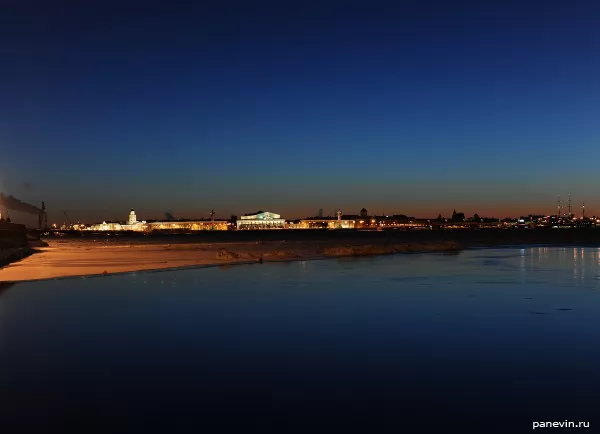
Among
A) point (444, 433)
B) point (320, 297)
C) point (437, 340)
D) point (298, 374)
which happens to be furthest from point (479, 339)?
point (320, 297)

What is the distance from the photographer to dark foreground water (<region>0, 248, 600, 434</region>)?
381 inches

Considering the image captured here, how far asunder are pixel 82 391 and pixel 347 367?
5377 millimetres

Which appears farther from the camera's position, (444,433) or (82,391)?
(82,391)

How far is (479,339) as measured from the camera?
15.8 m

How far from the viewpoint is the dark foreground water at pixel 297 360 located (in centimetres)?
967

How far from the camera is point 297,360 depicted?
44.2ft

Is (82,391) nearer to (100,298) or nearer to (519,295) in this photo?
(100,298)

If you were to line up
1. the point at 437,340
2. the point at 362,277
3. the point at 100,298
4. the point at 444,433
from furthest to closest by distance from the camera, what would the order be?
the point at 362,277
the point at 100,298
the point at 437,340
the point at 444,433
